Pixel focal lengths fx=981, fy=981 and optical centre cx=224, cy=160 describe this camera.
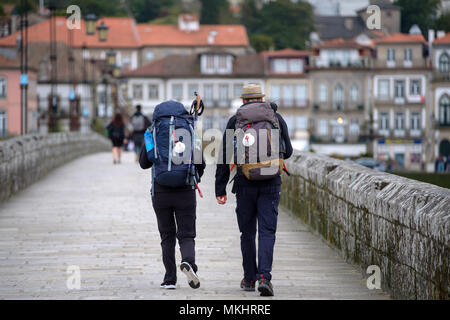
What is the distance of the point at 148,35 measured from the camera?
13100 centimetres

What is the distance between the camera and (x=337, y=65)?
94.2m

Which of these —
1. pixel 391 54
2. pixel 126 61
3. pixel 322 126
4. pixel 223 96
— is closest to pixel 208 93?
pixel 223 96

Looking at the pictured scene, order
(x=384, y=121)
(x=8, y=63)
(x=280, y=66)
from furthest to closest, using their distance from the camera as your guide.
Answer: (x=384, y=121) → (x=280, y=66) → (x=8, y=63)

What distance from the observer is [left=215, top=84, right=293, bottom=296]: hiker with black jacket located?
26.5 ft

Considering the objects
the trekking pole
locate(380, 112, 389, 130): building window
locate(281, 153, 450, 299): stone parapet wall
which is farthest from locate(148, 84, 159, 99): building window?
the trekking pole

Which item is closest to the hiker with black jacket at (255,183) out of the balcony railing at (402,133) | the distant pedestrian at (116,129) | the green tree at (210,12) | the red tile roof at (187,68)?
the distant pedestrian at (116,129)

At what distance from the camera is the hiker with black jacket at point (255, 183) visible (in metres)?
8.06

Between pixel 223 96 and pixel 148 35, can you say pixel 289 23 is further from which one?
pixel 223 96

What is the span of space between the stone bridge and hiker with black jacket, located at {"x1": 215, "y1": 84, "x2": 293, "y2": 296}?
0.31 meters

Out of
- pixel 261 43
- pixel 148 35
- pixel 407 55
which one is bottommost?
pixel 407 55

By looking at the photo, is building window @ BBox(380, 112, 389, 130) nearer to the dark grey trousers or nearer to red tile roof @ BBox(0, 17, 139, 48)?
red tile roof @ BBox(0, 17, 139, 48)

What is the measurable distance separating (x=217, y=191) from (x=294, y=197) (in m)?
6.03

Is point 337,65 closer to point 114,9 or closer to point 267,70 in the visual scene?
point 267,70

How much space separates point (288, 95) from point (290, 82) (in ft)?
4.57
